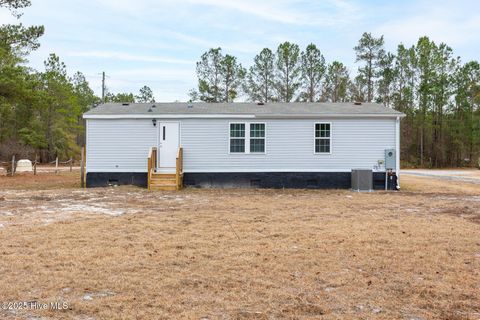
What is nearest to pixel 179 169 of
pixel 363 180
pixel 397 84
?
pixel 363 180

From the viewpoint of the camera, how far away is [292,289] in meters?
4.13

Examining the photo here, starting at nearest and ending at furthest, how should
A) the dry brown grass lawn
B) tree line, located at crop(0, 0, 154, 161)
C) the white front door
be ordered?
1. the dry brown grass lawn
2. the white front door
3. tree line, located at crop(0, 0, 154, 161)

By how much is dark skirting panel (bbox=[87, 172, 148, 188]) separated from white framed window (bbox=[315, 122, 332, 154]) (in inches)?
253

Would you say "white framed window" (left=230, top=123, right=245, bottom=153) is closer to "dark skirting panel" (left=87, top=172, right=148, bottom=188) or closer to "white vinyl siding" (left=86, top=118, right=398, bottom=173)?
"white vinyl siding" (left=86, top=118, right=398, bottom=173)

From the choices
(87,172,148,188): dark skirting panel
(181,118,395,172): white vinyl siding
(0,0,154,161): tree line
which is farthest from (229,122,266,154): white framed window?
(0,0,154,161): tree line

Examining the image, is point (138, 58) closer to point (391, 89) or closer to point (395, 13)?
point (395, 13)

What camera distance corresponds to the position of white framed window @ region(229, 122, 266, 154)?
15.2 m

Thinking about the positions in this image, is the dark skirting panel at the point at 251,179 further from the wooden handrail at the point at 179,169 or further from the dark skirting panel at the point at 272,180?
the wooden handrail at the point at 179,169

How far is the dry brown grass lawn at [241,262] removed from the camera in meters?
3.67

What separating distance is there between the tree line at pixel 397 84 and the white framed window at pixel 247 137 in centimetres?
2146

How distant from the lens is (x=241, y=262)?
16.7ft

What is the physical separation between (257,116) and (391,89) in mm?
26663

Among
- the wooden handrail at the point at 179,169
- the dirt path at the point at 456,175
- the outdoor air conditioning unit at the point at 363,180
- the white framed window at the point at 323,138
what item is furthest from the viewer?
the dirt path at the point at 456,175

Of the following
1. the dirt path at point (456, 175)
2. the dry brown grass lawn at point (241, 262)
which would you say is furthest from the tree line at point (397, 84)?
the dry brown grass lawn at point (241, 262)
